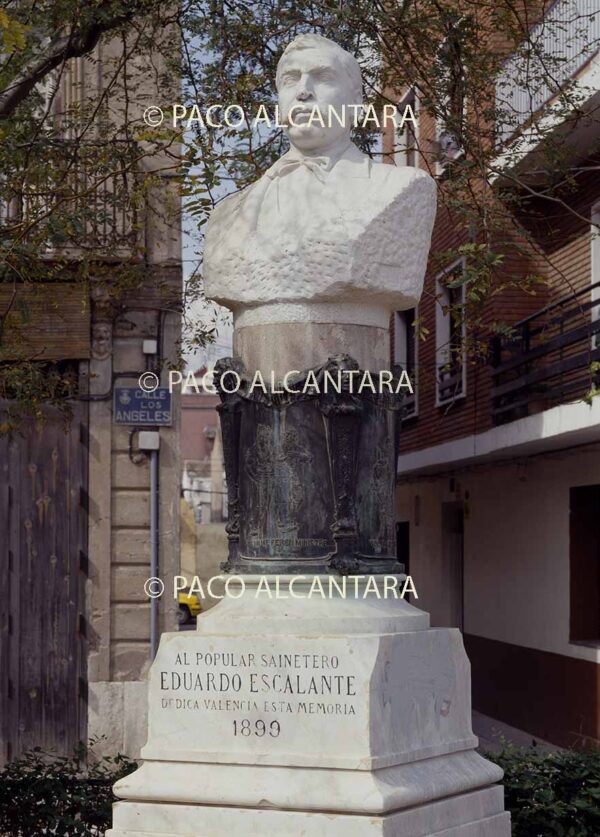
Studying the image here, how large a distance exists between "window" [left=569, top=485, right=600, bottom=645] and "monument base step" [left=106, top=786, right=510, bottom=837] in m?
10.2

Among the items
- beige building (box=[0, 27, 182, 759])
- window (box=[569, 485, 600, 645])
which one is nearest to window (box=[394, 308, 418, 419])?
window (box=[569, 485, 600, 645])

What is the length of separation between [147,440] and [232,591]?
25.0 ft

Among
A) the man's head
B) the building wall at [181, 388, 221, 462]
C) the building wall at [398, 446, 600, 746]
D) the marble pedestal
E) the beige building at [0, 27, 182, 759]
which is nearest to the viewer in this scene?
the marble pedestal

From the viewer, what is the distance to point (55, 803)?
9102mm

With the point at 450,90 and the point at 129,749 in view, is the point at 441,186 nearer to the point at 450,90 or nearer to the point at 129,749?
the point at 450,90

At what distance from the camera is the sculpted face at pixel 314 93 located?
24.1 feet

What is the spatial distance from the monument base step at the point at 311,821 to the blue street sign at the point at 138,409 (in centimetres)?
796

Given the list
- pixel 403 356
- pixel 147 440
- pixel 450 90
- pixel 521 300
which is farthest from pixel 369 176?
pixel 403 356

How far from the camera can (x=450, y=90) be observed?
10781 millimetres

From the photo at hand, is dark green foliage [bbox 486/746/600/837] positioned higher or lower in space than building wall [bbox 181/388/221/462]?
lower

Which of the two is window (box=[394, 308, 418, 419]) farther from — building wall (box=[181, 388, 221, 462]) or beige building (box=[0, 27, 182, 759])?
building wall (box=[181, 388, 221, 462])

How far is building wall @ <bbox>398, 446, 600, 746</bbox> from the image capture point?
56.0ft

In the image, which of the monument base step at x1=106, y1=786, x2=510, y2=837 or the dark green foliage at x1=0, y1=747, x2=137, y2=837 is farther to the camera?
the dark green foliage at x1=0, y1=747, x2=137, y2=837

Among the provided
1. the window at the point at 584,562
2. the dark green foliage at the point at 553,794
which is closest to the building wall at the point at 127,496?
A: the window at the point at 584,562
